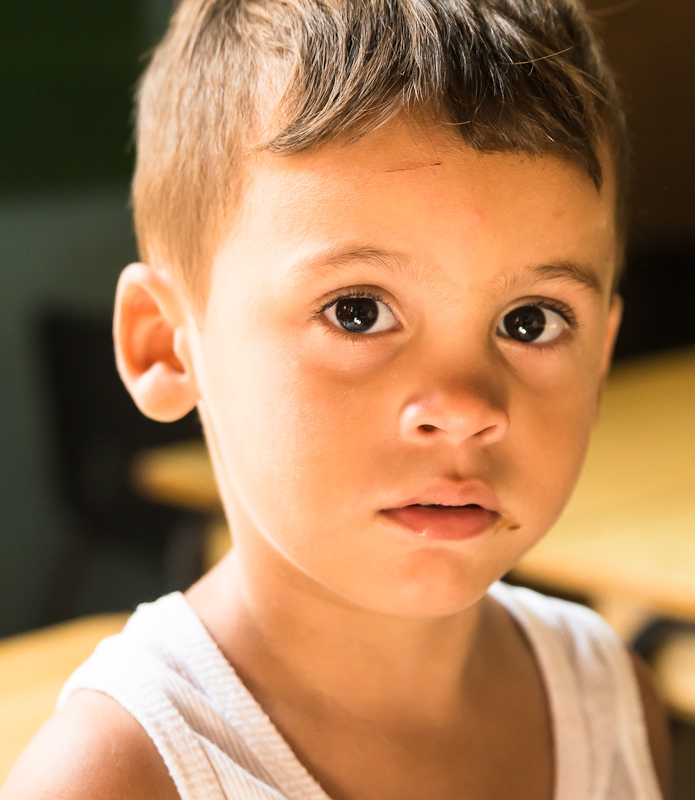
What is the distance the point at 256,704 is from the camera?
0.65 metres

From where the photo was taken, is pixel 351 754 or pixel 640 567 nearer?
pixel 351 754

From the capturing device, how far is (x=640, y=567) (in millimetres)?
1294

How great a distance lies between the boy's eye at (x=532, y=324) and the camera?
63 centimetres

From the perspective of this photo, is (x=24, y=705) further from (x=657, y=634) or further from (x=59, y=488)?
(x=59, y=488)

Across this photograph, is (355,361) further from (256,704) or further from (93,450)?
(93,450)

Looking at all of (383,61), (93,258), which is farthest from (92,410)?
(383,61)

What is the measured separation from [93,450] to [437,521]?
5.48 feet

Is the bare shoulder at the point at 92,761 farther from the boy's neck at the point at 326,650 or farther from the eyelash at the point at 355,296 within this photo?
the eyelash at the point at 355,296

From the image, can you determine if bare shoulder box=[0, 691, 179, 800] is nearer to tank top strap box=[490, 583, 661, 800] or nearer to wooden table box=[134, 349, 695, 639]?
tank top strap box=[490, 583, 661, 800]

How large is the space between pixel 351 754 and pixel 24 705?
444 millimetres

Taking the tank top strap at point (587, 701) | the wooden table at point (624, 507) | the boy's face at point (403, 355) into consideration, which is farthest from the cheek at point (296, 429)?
the wooden table at point (624, 507)

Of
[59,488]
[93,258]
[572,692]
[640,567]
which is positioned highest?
[93,258]

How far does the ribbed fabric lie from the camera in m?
0.61

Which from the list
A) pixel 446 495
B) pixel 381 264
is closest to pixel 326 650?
pixel 446 495
